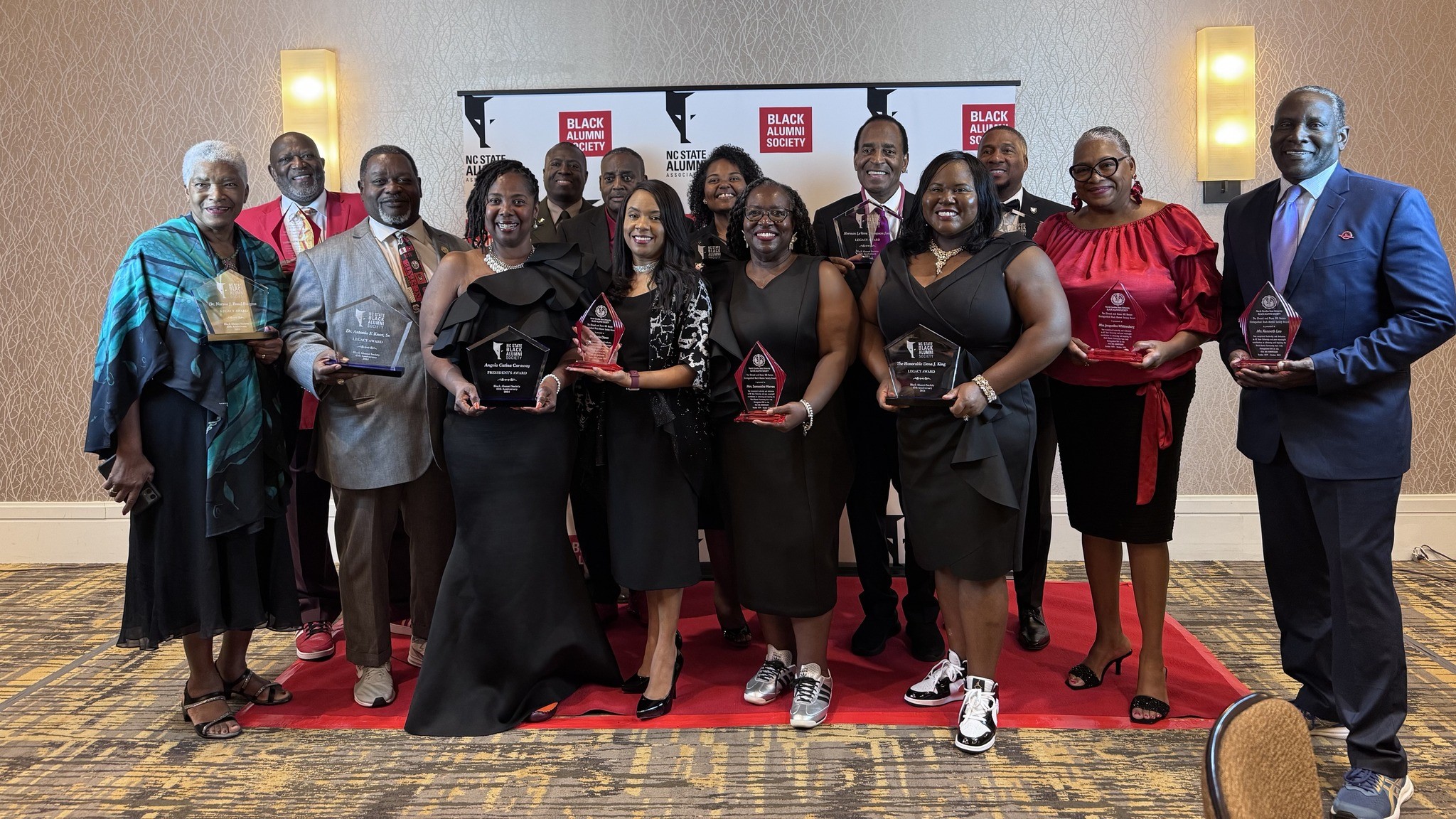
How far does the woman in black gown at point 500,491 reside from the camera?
322cm

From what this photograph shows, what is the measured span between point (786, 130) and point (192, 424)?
3047 mm

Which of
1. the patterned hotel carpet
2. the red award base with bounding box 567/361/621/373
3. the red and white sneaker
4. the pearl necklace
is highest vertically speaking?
the pearl necklace

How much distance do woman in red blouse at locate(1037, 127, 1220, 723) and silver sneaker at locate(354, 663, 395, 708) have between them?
93.6 inches

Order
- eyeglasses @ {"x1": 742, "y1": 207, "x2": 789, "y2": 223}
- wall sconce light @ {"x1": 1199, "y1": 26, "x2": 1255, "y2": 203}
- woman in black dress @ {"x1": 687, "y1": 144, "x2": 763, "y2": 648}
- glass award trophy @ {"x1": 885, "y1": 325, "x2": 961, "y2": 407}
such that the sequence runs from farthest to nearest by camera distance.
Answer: wall sconce light @ {"x1": 1199, "y1": 26, "x2": 1255, "y2": 203} → woman in black dress @ {"x1": 687, "y1": 144, "x2": 763, "y2": 648} → eyeglasses @ {"x1": 742, "y1": 207, "x2": 789, "y2": 223} → glass award trophy @ {"x1": 885, "y1": 325, "x2": 961, "y2": 407}

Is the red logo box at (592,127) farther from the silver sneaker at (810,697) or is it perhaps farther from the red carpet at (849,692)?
the silver sneaker at (810,697)

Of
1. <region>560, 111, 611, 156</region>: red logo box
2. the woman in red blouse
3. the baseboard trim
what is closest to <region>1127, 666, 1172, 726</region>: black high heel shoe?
the woman in red blouse

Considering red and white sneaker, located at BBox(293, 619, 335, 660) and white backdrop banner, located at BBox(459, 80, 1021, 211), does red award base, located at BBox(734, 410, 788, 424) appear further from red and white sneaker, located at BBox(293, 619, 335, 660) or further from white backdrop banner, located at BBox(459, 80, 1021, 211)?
white backdrop banner, located at BBox(459, 80, 1021, 211)

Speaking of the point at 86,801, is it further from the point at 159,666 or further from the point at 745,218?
the point at 745,218

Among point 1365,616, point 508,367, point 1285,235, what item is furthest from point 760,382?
point 1365,616

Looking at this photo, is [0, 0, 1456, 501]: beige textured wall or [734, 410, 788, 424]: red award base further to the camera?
[0, 0, 1456, 501]: beige textured wall

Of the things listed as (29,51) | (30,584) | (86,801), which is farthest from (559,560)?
(29,51)

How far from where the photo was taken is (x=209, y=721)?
324cm

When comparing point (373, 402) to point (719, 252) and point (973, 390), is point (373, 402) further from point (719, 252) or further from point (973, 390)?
point (973, 390)

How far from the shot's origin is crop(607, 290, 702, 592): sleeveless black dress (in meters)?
3.29
